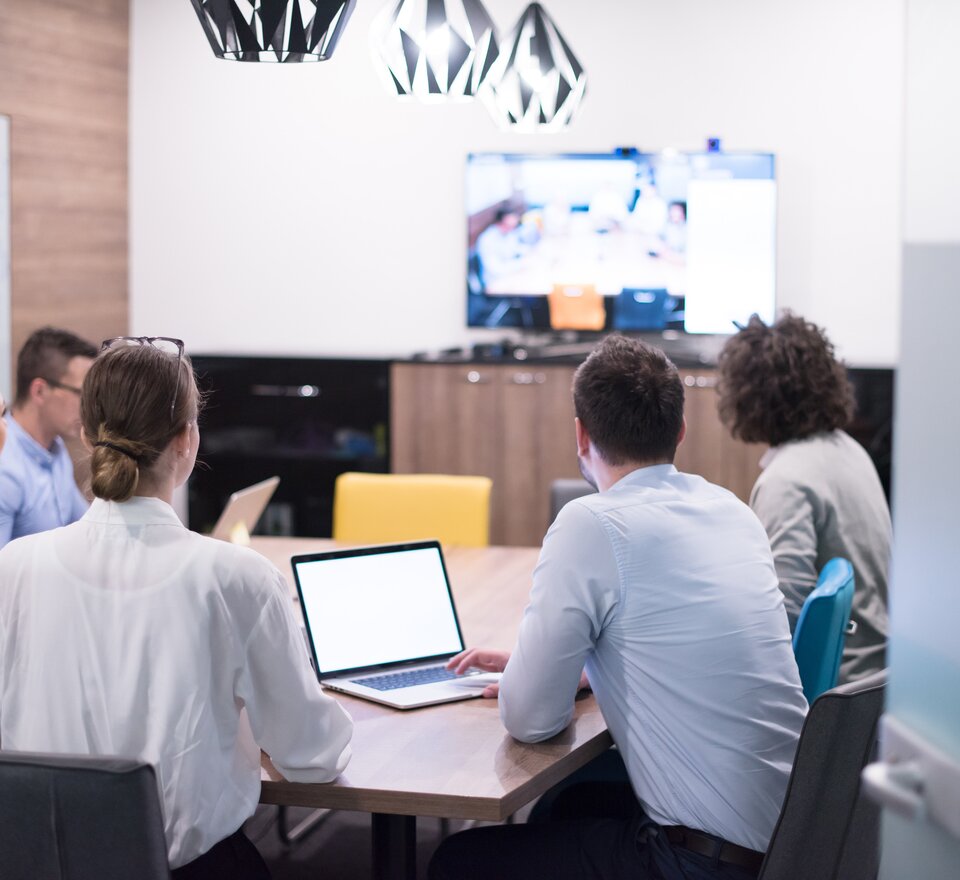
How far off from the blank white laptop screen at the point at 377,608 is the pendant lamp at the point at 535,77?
54.3 inches

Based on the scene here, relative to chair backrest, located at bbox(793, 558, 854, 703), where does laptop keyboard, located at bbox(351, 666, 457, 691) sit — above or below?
below

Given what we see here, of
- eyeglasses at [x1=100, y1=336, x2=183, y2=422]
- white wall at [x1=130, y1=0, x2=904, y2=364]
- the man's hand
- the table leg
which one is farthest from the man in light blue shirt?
white wall at [x1=130, y1=0, x2=904, y2=364]

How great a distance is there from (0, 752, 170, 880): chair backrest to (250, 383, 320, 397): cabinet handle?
443 cm

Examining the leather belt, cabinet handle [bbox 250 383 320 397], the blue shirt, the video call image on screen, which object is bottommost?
the leather belt

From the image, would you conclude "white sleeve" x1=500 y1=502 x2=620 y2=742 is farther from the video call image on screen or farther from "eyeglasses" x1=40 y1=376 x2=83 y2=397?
the video call image on screen

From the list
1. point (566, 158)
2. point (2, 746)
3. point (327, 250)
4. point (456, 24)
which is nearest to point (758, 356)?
point (456, 24)

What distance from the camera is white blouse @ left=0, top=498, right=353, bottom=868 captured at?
194 centimetres

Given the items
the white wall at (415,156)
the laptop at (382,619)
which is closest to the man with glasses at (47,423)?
the laptop at (382,619)

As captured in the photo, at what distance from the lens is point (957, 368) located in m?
1.27

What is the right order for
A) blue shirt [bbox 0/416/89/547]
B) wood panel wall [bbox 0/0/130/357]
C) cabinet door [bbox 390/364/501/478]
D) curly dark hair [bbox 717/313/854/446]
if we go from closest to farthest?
curly dark hair [bbox 717/313/854/446], blue shirt [bbox 0/416/89/547], wood panel wall [bbox 0/0/130/357], cabinet door [bbox 390/364/501/478]

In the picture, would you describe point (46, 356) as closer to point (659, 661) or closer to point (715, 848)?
point (659, 661)

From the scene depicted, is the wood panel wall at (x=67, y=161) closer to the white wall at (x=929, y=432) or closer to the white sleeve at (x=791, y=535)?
the white sleeve at (x=791, y=535)

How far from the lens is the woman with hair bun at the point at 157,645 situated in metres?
1.94

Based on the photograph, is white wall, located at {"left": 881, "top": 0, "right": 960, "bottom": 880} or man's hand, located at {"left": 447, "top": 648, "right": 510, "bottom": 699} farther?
man's hand, located at {"left": 447, "top": 648, "right": 510, "bottom": 699}
